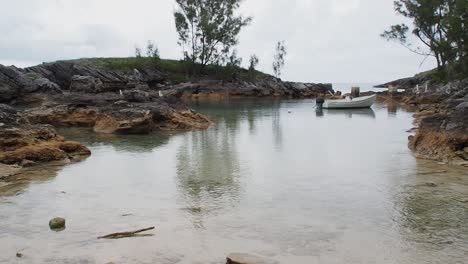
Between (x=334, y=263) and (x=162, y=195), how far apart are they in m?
5.32

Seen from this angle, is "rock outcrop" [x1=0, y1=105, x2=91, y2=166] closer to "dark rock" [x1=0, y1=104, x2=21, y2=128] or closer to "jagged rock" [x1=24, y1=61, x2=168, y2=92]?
"dark rock" [x1=0, y1=104, x2=21, y2=128]

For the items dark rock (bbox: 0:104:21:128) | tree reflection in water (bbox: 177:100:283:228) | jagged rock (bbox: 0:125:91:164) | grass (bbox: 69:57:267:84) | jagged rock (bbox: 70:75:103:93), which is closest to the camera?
tree reflection in water (bbox: 177:100:283:228)

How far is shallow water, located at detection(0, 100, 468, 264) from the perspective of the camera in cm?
764

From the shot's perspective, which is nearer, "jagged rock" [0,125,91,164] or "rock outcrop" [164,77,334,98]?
"jagged rock" [0,125,91,164]

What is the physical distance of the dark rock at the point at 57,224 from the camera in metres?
8.72

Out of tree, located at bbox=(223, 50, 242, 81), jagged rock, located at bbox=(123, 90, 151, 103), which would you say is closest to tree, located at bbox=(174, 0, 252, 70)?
tree, located at bbox=(223, 50, 242, 81)

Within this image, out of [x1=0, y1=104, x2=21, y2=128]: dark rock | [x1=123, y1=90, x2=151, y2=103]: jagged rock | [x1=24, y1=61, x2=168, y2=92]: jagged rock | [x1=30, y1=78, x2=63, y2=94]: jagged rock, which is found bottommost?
[x1=0, y1=104, x2=21, y2=128]: dark rock

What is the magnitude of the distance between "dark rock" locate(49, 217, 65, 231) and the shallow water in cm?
14

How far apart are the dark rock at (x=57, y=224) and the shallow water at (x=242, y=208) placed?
0.46 ft

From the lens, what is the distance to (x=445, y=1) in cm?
5650

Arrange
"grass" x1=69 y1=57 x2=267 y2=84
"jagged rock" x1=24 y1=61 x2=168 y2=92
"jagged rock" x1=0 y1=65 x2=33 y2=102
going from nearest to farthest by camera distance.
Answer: "jagged rock" x1=0 y1=65 x2=33 y2=102, "jagged rock" x1=24 y1=61 x2=168 y2=92, "grass" x1=69 y1=57 x2=267 y2=84

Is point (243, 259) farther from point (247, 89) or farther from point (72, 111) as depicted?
point (247, 89)

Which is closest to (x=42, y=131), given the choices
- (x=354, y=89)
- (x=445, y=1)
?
(x=354, y=89)

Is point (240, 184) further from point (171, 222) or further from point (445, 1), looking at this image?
point (445, 1)
